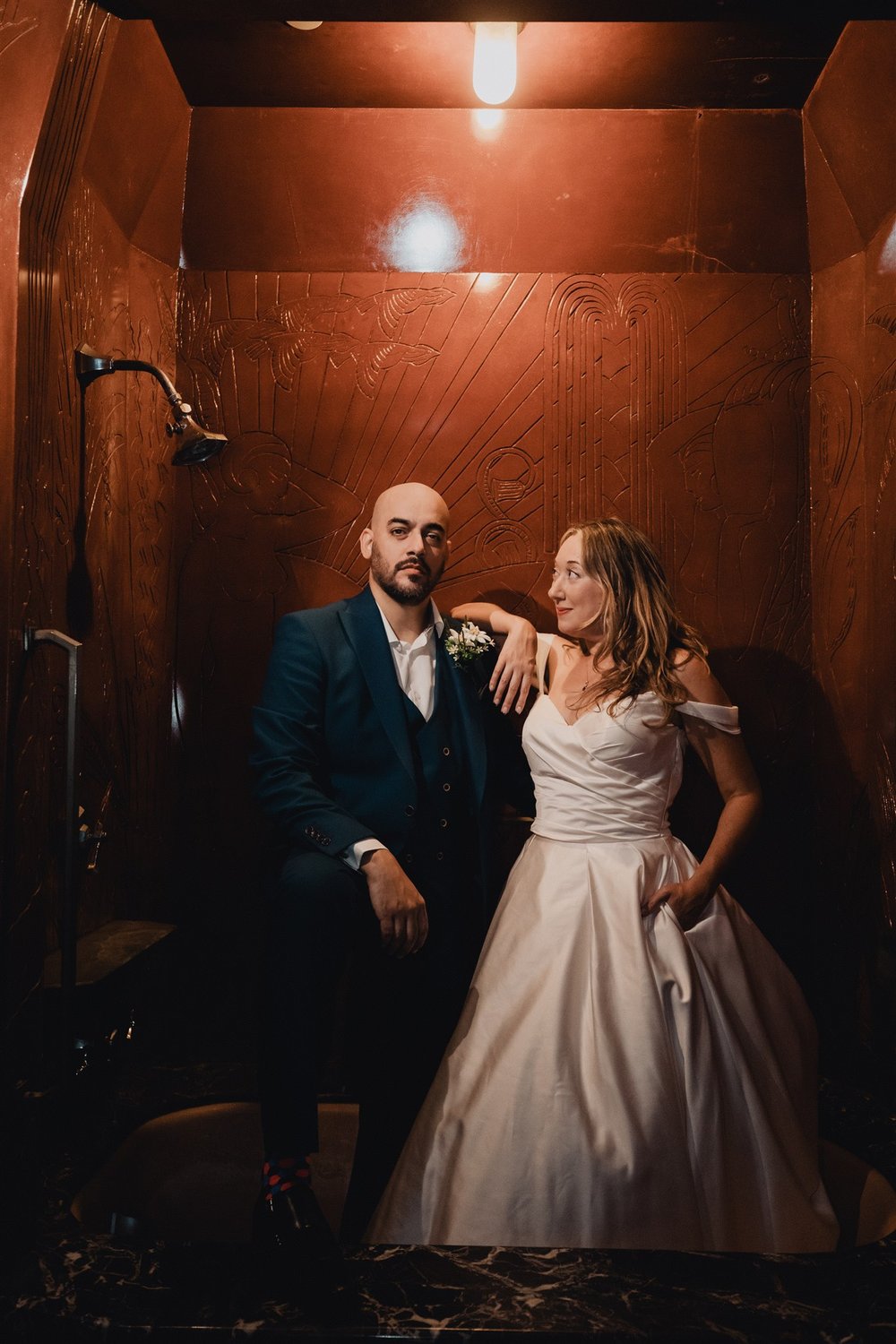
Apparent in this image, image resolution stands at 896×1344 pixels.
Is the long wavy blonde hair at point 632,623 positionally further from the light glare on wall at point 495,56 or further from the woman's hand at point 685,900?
the light glare on wall at point 495,56

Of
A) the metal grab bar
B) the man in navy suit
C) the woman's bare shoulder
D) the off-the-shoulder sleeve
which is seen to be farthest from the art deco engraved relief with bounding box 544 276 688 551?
the metal grab bar

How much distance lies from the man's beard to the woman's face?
381 millimetres

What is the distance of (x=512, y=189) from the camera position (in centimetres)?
340

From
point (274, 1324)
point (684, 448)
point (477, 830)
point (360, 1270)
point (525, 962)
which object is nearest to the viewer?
point (274, 1324)

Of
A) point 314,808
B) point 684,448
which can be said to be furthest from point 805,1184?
point 684,448

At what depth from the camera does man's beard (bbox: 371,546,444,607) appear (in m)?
2.94

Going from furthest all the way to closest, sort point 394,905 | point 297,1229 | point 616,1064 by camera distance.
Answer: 1. point 394,905
2. point 616,1064
3. point 297,1229

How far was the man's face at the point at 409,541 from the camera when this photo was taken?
9.63 feet

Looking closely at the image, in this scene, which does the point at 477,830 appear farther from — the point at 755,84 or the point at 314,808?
the point at 755,84

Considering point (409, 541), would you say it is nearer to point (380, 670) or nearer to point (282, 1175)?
point (380, 670)

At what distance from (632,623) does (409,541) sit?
72cm

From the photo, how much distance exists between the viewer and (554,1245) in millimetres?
2146

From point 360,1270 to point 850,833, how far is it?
6.59 ft

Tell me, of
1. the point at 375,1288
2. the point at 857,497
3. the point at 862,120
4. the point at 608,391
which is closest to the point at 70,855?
the point at 375,1288
